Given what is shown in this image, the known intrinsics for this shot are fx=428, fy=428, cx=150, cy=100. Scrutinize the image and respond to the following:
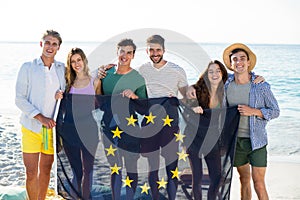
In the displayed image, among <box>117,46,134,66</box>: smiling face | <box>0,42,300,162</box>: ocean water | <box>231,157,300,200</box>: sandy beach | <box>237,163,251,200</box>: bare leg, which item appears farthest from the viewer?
<box>0,42,300,162</box>: ocean water

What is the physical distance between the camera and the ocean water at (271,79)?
11.1 metres

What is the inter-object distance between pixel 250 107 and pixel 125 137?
1.21 meters

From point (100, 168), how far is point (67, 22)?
96.0ft

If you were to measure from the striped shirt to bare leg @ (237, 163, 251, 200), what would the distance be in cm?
99

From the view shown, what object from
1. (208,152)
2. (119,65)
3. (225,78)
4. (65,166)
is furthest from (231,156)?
(65,166)

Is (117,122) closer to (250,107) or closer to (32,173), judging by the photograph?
(32,173)

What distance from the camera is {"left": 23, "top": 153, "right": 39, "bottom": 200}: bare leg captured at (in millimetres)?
4117

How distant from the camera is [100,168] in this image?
4.20m

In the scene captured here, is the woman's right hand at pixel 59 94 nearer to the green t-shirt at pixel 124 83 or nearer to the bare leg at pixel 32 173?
the green t-shirt at pixel 124 83

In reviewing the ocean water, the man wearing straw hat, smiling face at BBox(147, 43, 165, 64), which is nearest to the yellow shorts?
smiling face at BBox(147, 43, 165, 64)

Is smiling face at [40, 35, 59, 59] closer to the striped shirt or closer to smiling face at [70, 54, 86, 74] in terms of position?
smiling face at [70, 54, 86, 74]

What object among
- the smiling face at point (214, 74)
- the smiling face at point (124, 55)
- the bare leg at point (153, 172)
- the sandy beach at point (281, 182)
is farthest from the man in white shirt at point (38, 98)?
the sandy beach at point (281, 182)

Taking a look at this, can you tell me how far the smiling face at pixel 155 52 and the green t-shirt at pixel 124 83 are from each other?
0.22 metres

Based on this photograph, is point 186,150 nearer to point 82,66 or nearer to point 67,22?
point 82,66
